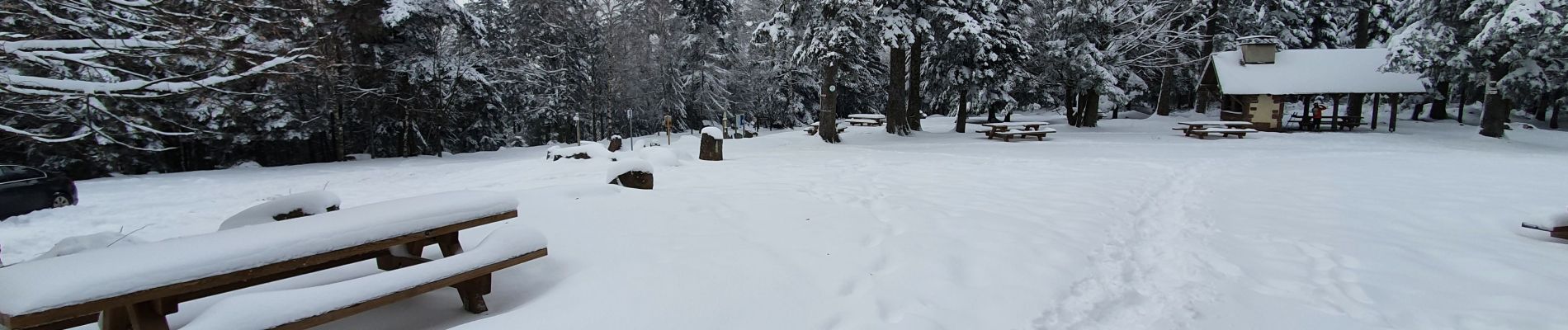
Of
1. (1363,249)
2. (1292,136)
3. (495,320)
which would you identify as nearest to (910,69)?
(1292,136)

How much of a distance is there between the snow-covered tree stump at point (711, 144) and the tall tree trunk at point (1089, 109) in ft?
64.4

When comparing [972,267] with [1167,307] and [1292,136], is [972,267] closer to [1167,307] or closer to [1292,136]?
[1167,307]

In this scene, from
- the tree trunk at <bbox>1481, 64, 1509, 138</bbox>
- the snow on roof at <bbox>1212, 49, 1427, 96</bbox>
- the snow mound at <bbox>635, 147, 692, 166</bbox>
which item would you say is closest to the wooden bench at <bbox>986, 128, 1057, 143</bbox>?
the snow on roof at <bbox>1212, 49, 1427, 96</bbox>

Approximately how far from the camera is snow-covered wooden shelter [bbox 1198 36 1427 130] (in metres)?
24.3

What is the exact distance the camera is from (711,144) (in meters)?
13.3

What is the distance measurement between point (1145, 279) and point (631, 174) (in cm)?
544

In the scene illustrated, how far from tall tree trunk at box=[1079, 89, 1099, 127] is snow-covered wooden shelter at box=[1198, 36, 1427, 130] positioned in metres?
4.35

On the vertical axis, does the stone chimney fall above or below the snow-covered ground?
above

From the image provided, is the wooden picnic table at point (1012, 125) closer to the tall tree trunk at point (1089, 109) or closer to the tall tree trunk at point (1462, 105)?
the tall tree trunk at point (1089, 109)

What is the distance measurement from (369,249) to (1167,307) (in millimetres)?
4515

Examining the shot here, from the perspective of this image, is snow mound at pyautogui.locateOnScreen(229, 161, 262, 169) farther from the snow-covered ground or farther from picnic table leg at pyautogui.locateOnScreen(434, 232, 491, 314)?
picnic table leg at pyautogui.locateOnScreen(434, 232, 491, 314)

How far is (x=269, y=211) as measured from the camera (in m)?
4.73

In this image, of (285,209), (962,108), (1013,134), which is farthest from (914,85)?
(285,209)

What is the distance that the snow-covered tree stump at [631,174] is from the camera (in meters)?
7.79
